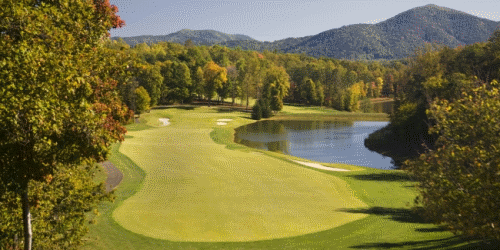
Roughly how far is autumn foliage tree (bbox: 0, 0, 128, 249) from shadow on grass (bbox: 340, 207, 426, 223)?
17.8 m

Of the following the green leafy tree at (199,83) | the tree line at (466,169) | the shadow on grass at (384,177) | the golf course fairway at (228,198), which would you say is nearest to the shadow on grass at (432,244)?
the tree line at (466,169)

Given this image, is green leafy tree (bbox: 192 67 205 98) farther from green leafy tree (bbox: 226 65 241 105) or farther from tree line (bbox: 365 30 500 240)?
tree line (bbox: 365 30 500 240)

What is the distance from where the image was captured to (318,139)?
213 feet

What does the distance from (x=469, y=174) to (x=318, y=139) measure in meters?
55.0

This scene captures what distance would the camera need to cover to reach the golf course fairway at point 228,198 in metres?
19.7

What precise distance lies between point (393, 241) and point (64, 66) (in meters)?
15.1

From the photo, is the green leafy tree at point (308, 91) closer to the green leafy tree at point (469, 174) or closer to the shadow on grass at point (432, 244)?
the shadow on grass at point (432, 244)

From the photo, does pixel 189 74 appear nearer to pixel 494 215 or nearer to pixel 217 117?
pixel 217 117

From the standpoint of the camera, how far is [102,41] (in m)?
9.46

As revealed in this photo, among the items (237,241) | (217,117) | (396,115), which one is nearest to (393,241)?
(237,241)

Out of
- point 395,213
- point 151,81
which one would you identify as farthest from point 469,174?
point 151,81

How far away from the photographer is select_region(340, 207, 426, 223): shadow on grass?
21944 mm

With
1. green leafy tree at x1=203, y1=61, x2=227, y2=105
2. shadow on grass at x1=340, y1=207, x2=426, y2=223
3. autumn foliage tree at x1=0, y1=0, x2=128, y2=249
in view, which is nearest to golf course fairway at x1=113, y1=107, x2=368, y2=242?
shadow on grass at x1=340, y1=207, x2=426, y2=223

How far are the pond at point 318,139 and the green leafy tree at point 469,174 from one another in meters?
35.8
